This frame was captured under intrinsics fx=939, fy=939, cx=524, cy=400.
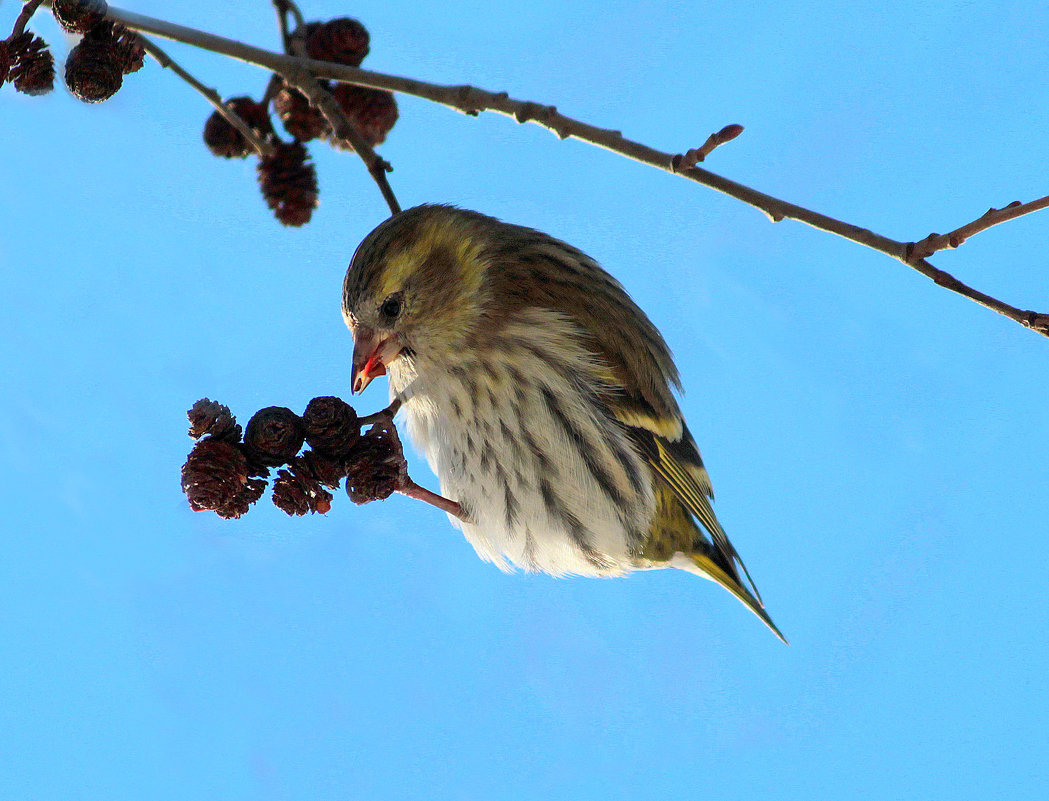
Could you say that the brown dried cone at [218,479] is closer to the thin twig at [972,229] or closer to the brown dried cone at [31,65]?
the brown dried cone at [31,65]

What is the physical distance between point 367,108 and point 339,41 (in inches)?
5.8

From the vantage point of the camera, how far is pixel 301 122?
1999 mm

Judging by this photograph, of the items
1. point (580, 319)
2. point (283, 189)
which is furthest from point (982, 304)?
point (283, 189)

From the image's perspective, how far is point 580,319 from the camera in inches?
80.3

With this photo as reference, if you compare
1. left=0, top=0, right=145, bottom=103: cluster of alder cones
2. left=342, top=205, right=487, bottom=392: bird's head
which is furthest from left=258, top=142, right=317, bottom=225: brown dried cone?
left=0, top=0, right=145, bottom=103: cluster of alder cones

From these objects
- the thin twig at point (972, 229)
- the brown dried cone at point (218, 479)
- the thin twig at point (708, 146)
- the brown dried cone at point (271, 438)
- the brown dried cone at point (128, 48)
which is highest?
the brown dried cone at point (128, 48)

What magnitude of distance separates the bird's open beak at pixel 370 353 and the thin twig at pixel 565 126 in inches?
20.5

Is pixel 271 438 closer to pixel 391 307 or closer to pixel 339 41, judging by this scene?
pixel 391 307

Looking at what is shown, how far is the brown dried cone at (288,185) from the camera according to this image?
1944mm

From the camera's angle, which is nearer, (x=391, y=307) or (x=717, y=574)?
(x=391, y=307)

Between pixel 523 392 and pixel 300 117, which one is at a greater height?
pixel 300 117

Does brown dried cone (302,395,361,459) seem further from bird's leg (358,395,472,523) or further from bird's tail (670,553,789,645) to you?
bird's tail (670,553,789,645)

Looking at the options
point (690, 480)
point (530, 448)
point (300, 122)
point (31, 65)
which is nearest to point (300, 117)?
point (300, 122)

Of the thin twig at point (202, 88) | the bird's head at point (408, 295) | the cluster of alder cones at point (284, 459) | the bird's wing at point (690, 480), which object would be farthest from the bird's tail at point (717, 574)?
the thin twig at point (202, 88)
